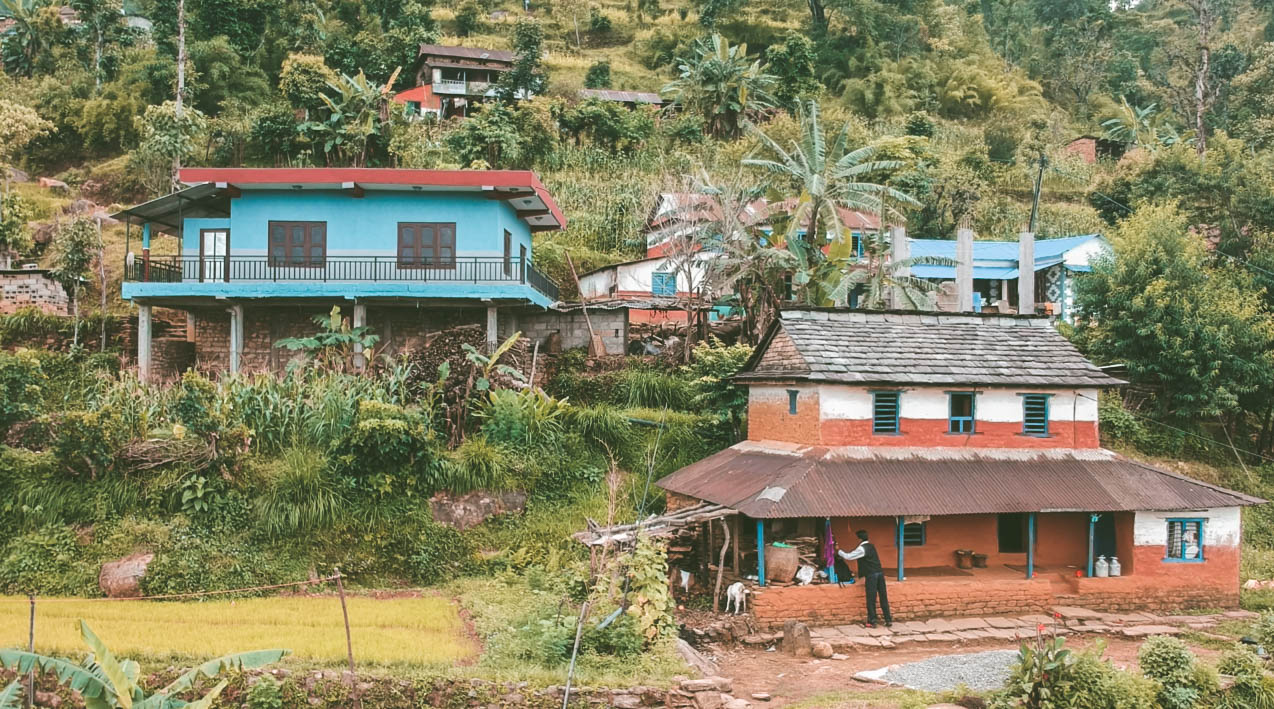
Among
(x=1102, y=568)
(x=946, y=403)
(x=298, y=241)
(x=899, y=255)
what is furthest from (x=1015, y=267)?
(x=298, y=241)

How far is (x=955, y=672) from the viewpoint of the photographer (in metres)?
12.7

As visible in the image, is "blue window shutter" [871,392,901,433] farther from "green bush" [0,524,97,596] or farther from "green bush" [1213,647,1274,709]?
"green bush" [0,524,97,596]

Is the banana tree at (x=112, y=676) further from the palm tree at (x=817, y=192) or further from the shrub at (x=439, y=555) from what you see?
the palm tree at (x=817, y=192)

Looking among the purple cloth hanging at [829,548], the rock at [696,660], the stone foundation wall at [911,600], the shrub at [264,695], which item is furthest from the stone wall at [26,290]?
the purple cloth hanging at [829,548]

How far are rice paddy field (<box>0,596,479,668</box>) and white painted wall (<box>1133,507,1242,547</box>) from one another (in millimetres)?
12343

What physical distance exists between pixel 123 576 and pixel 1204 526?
19305 millimetres

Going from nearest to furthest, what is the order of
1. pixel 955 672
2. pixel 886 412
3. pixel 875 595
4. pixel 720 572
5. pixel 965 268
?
1. pixel 955 672
2. pixel 875 595
3. pixel 720 572
4. pixel 886 412
5. pixel 965 268

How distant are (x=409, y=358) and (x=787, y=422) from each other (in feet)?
32.4

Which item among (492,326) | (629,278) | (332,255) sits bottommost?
(492,326)

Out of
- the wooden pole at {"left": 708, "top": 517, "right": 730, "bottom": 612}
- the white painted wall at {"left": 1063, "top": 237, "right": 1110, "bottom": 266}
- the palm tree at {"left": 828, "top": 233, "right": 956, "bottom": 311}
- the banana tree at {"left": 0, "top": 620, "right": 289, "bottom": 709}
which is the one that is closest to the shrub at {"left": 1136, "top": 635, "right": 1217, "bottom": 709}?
→ the wooden pole at {"left": 708, "top": 517, "right": 730, "bottom": 612}

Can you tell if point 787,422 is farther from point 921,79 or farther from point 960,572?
point 921,79

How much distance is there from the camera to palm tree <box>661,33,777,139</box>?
4512 centimetres

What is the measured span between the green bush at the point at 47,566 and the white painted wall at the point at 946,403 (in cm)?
1321

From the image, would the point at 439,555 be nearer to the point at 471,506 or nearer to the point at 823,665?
the point at 471,506
